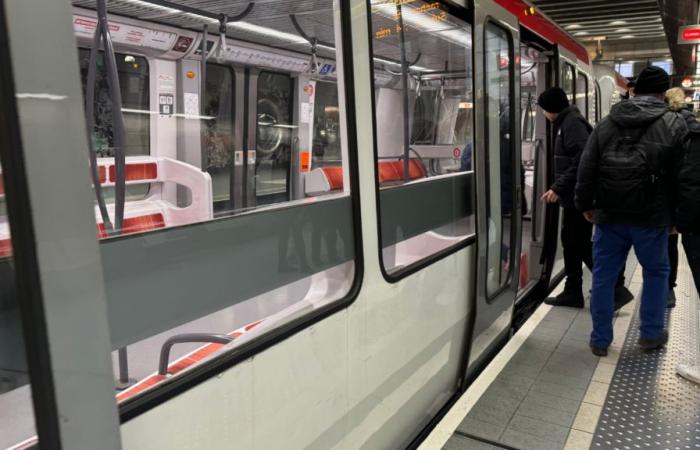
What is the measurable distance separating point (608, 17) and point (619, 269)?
15.4 meters

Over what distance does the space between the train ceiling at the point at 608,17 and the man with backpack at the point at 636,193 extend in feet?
30.4

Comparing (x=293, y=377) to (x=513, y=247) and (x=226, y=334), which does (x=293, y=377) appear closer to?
(x=226, y=334)

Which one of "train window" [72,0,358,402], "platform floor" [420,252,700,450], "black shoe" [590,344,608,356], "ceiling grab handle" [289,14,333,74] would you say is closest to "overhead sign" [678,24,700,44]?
"train window" [72,0,358,402]

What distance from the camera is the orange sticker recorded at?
5121mm

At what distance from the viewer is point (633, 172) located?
3.32m

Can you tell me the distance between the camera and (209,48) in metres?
4.86

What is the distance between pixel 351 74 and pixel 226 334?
38.8 inches

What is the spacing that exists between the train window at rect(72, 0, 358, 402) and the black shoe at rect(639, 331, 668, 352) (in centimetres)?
226

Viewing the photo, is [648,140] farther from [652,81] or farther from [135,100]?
[135,100]

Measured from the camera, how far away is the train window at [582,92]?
6.13 metres

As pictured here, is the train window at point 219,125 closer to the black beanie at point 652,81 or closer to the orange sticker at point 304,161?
the orange sticker at point 304,161

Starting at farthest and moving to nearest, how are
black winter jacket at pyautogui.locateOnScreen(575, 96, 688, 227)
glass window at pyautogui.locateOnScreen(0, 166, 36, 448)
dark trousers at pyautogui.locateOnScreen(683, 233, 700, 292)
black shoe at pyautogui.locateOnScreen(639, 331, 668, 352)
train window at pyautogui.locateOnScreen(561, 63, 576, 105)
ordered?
train window at pyautogui.locateOnScreen(561, 63, 576, 105) < black shoe at pyautogui.locateOnScreen(639, 331, 668, 352) < black winter jacket at pyautogui.locateOnScreen(575, 96, 688, 227) < dark trousers at pyautogui.locateOnScreen(683, 233, 700, 292) < glass window at pyautogui.locateOnScreen(0, 166, 36, 448)

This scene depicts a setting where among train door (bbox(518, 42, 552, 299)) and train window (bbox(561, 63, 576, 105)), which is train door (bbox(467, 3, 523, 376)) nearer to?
train door (bbox(518, 42, 552, 299))

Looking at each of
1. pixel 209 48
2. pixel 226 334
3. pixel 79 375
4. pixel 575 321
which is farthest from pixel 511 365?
pixel 209 48
